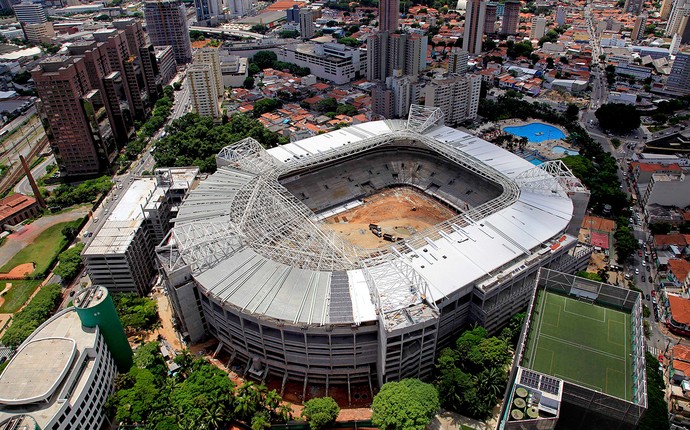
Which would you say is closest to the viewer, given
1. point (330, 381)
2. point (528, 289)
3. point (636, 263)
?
point (330, 381)

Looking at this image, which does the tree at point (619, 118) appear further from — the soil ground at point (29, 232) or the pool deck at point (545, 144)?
the soil ground at point (29, 232)

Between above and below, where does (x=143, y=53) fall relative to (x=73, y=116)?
above

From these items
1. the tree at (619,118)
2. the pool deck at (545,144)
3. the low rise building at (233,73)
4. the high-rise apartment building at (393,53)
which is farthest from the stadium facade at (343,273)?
the low rise building at (233,73)

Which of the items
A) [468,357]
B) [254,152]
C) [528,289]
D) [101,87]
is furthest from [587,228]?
[101,87]

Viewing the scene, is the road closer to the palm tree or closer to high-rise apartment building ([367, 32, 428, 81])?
the palm tree

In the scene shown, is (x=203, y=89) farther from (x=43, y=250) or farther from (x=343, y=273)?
(x=343, y=273)

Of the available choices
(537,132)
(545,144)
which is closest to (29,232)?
(545,144)

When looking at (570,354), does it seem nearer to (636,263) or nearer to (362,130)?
(636,263)
